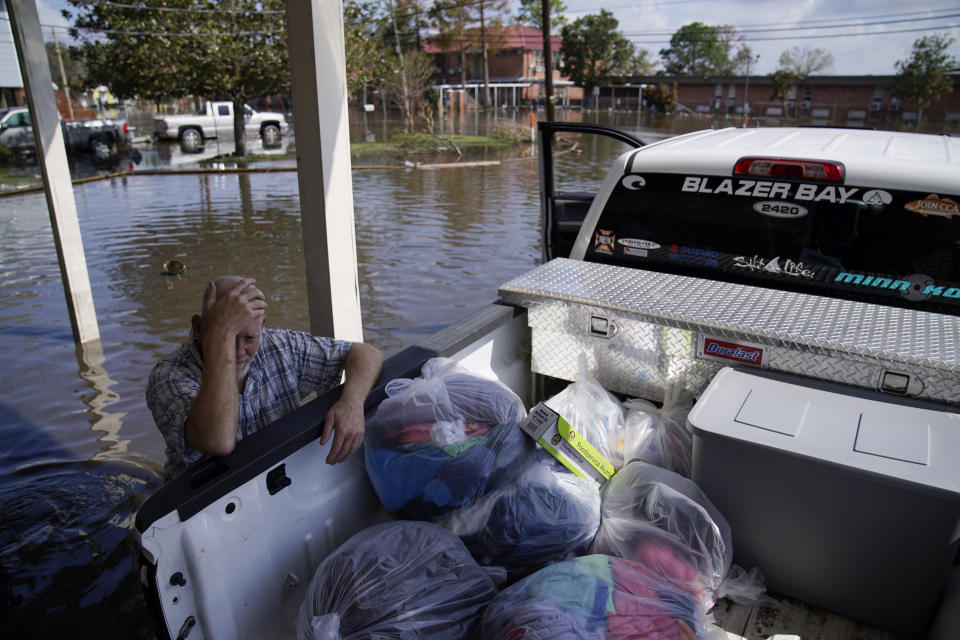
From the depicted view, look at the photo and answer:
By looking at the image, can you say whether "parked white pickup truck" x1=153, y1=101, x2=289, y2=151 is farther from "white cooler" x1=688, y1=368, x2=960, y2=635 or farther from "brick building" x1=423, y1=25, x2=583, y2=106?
"brick building" x1=423, y1=25, x2=583, y2=106

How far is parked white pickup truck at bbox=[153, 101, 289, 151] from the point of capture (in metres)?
27.4

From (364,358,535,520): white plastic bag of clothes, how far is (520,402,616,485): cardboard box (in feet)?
0.24

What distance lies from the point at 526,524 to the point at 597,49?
264 feet

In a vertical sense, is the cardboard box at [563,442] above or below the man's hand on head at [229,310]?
below

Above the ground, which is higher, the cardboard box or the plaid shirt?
the plaid shirt

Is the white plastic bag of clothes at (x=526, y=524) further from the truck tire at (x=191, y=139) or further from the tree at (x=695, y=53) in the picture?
the tree at (x=695, y=53)

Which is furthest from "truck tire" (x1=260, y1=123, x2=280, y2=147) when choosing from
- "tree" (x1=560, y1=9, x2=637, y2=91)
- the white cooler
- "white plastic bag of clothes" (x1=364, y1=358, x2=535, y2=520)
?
"tree" (x1=560, y1=9, x2=637, y2=91)

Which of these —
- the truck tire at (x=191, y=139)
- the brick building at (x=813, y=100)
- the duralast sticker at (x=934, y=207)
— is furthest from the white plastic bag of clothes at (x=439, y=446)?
the brick building at (x=813, y=100)

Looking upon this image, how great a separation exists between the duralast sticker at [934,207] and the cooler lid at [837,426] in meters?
0.90

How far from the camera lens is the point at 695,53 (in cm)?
10619

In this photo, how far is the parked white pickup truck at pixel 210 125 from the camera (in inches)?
1078

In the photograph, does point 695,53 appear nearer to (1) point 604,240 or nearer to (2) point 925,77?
(2) point 925,77

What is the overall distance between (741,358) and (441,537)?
1384 millimetres

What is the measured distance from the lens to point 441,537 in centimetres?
188
